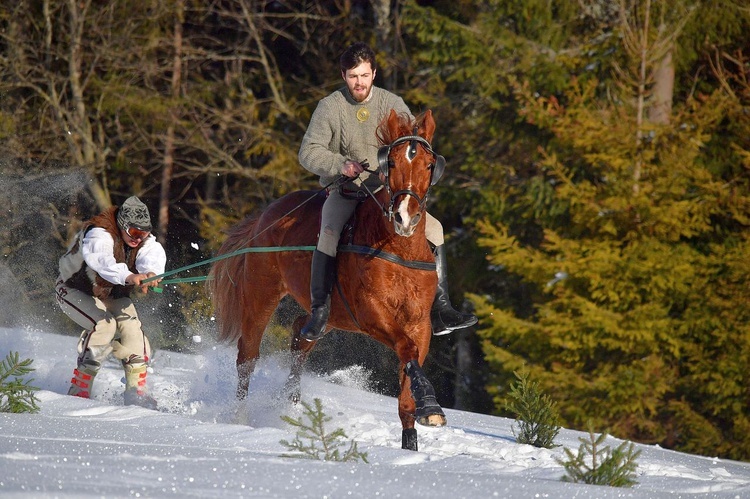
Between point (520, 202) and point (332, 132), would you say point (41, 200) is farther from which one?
point (332, 132)

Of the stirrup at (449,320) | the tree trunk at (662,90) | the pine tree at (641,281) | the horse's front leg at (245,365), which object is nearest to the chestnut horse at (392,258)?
the stirrup at (449,320)

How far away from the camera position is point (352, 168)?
7109 mm

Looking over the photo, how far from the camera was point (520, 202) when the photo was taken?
16.5 m

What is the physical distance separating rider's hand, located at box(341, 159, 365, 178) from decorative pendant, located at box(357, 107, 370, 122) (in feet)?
1.86

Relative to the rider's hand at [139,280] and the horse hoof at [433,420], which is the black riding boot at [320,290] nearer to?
the rider's hand at [139,280]

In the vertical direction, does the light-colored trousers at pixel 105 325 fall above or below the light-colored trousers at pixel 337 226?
below

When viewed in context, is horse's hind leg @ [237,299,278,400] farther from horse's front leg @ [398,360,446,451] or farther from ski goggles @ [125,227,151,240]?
horse's front leg @ [398,360,446,451]

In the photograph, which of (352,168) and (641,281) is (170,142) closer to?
(641,281)

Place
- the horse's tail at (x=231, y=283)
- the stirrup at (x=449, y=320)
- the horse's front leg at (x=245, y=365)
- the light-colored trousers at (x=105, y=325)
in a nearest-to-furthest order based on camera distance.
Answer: the stirrup at (x=449, y=320), the light-colored trousers at (x=105, y=325), the horse's front leg at (x=245, y=365), the horse's tail at (x=231, y=283)

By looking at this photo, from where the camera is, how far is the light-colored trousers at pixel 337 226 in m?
7.46

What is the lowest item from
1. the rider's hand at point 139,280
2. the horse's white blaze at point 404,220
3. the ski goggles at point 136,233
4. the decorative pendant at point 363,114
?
the rider's hand at point 139,280

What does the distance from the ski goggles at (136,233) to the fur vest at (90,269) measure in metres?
0.13

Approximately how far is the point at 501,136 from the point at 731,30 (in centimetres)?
381

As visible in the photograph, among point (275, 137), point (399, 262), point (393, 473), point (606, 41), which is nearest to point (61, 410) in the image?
point (399, 262)
